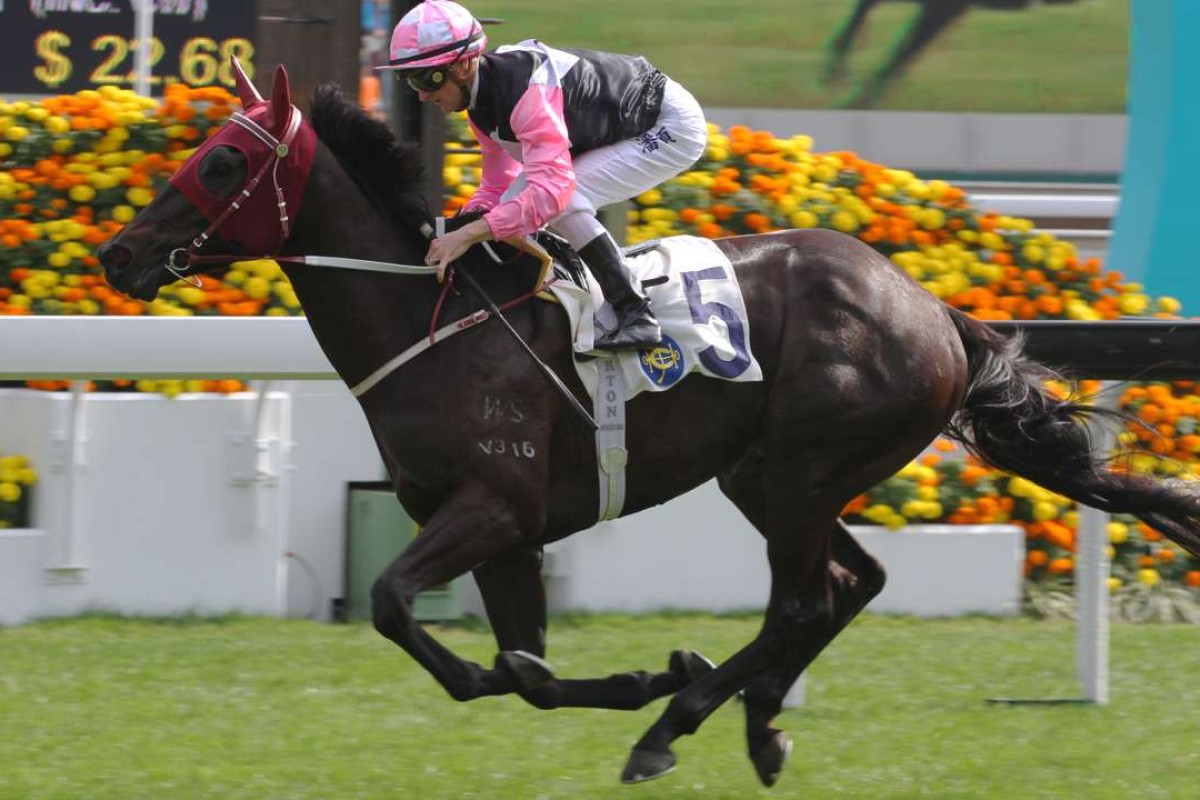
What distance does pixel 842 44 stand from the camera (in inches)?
981

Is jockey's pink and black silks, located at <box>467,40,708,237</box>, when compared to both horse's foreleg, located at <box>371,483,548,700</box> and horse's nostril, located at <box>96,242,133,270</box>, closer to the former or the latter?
horse's foreleg, located at <box>371,483,548,700</box>

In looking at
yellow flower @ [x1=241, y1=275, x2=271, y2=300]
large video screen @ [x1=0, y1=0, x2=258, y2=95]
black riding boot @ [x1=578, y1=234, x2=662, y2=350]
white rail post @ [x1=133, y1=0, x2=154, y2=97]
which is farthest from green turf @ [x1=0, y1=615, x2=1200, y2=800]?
large video screen @ [x1=0, y1=0, x2=258, y2=95]

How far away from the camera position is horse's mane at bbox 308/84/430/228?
505 centimetres

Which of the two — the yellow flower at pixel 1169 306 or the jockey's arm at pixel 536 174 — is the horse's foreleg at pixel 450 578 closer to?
the jockey's arm at pixel 536 174

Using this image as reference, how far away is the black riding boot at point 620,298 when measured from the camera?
4984 millimetres

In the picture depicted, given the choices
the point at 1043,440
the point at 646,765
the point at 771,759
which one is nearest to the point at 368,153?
the point at 646,765

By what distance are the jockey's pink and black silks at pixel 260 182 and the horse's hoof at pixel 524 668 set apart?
3.93ft

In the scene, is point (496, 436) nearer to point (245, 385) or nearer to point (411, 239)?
point (411, 239)

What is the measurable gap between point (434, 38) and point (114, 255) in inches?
37.3

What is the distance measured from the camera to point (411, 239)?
200 inches

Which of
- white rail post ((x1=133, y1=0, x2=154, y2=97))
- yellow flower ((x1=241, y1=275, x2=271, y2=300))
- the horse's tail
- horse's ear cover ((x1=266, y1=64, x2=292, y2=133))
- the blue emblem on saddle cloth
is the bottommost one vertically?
the horse's tail

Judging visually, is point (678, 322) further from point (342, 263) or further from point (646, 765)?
point (646, 765)

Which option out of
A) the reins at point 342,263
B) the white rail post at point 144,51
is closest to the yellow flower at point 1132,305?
the reins at point 342,263

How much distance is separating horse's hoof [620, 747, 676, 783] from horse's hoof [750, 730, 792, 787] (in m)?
0.25
